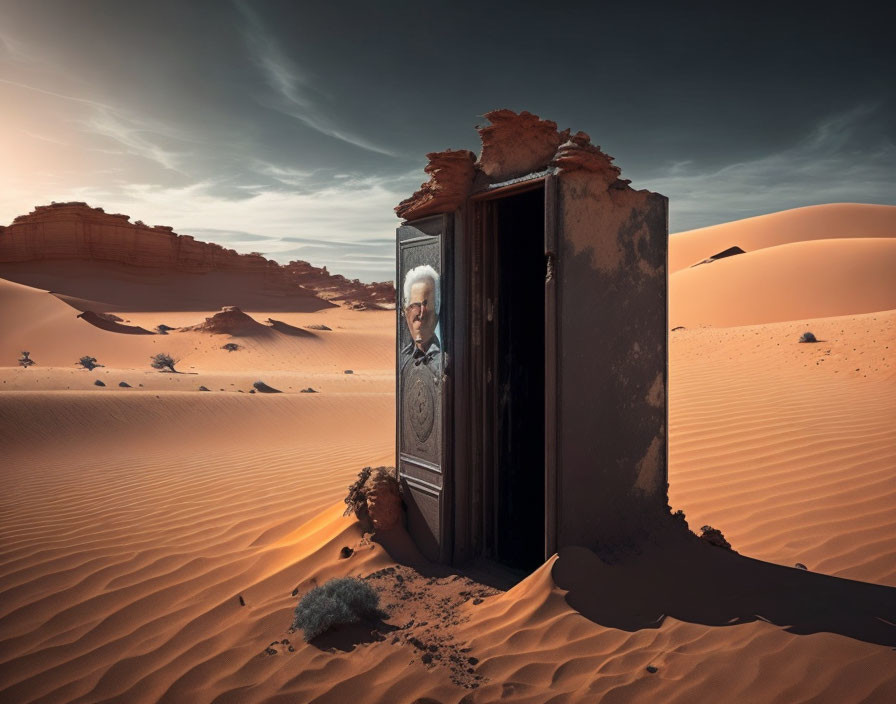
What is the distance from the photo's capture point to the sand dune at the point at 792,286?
23156 mm

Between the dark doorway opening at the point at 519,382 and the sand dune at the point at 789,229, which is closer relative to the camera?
the dark doorway opening at the point at 519,382

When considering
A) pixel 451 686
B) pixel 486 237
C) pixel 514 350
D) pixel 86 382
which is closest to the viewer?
pixel 451 686

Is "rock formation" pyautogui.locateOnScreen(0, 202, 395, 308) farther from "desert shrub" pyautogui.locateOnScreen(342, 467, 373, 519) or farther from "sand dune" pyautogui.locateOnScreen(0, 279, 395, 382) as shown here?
"desert shrub" pyautogui.locateOnScreen(342, 467, 373, 519)

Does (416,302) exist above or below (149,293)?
below

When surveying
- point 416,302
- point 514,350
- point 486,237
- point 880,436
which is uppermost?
point 486,237

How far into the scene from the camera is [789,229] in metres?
61.4

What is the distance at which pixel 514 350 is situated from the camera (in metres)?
4.99

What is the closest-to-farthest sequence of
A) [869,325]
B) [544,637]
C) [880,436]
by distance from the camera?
1. [544,637]
2. [880,436]
3. [869,325]

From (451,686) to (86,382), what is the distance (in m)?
13.3

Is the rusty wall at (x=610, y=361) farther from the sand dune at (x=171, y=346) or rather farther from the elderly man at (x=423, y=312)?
the sand dune at (x=171, y=346)

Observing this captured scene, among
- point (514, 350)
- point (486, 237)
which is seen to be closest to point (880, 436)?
point (514, 350)

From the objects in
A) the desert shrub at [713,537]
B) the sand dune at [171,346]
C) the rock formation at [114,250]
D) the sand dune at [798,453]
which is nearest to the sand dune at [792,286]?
the sand dune at [798,453]

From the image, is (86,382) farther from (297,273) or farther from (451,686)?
(297,273)

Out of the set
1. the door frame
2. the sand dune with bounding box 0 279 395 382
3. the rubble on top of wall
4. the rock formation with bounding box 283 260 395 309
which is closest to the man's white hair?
the door frame
